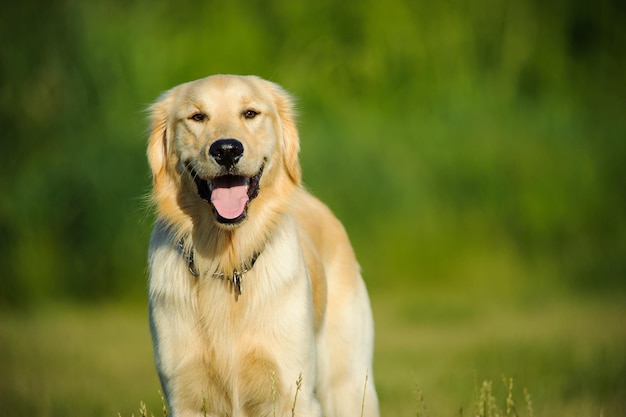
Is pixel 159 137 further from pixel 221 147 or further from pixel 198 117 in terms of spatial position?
pixel 221 147

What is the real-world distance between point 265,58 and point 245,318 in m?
7.64

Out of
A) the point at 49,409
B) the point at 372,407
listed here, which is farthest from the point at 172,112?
the point at 49,409

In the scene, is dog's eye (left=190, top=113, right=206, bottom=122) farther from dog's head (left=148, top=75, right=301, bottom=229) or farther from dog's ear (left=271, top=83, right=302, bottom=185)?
dog's ear (left=271, top=83, right=302, bottom=185)

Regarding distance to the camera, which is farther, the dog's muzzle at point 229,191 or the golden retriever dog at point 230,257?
the golden retriever dog at point 230,257

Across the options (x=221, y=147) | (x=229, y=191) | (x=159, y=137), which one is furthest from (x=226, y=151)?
(x=159, y=137)

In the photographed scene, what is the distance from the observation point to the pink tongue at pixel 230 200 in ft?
15.2

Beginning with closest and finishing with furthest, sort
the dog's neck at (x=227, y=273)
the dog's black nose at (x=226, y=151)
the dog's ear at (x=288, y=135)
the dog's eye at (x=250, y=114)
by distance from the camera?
1. the dog's black nose at (x=226, y=151)
2. the dog's eye at (x=250, y=114)
3. the dog's neck at (x=227, y=273)
4. the dog's ear at (x=288, y=135)

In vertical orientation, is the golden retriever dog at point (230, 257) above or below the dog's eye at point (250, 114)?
below

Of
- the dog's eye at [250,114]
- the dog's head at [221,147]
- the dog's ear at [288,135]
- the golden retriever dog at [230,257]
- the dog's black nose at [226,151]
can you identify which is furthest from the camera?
the dog's ear at [288,135]

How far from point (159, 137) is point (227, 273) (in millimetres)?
766

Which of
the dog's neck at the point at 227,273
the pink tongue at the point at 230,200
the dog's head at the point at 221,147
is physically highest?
the dog's head at the point at 221,147

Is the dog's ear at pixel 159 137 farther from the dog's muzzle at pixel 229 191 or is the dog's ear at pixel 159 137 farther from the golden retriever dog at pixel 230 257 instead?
the dog's muzzle at pixel 229 191

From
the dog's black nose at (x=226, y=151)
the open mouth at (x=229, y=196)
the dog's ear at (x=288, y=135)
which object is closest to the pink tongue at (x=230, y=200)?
the open mouth at (x=229, y=196)

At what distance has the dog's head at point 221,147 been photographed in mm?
4582
